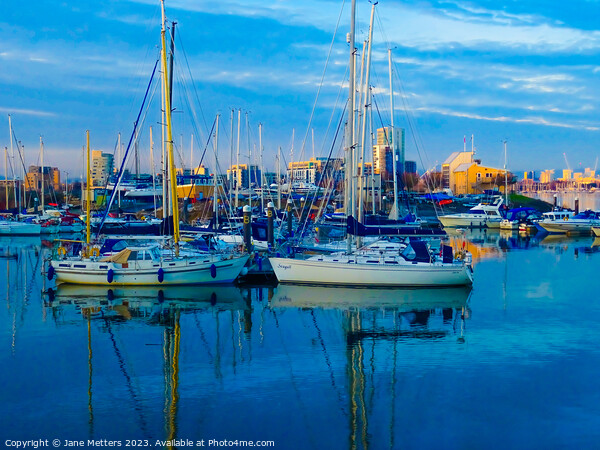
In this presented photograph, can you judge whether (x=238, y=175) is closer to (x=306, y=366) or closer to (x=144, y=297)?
(x=144, y=297)

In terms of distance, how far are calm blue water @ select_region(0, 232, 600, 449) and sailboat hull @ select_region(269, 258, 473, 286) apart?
1.87ft

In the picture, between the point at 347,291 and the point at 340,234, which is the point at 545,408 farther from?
the point at 340,234

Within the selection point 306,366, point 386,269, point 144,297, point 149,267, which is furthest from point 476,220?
point 306,366

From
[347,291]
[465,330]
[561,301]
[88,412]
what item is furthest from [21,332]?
[561,301]

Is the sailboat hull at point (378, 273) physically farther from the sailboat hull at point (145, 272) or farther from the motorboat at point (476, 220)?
the motorboat at point (476, 220)

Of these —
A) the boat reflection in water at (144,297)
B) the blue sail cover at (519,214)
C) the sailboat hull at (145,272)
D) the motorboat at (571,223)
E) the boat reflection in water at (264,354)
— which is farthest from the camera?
the blue sail cover at (519,214)

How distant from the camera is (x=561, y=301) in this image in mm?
25219

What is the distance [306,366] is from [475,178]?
503 feet

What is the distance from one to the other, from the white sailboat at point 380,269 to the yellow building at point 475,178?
135 metres

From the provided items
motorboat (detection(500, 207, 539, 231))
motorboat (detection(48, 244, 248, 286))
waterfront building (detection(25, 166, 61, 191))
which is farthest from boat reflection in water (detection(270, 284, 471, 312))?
waterfront building (detection(25, 166, 61, 191))

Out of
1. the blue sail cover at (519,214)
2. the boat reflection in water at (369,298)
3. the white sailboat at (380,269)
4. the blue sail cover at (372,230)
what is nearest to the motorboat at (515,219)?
the blue sail cover at (519,214)

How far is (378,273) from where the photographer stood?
26172 millimetres

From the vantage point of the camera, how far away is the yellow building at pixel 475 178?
158m

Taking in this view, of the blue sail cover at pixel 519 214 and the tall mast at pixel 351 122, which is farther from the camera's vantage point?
the blue sail cover at pixel 519 214
